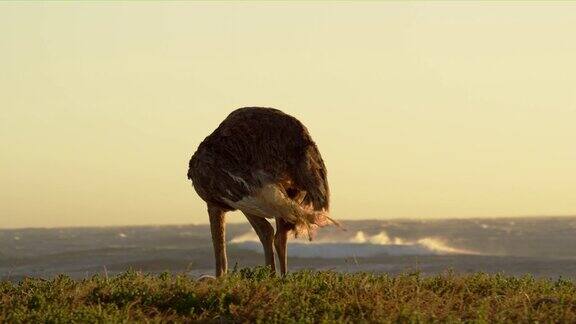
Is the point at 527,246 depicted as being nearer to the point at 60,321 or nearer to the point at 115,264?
the point at 115,264

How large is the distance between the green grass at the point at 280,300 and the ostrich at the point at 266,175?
2.31 ft

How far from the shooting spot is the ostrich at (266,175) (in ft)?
43.5

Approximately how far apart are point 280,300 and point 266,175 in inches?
84.7

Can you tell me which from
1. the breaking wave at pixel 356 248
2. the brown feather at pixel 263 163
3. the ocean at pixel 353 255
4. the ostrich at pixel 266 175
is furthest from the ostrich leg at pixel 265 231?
the breaking wave at pixel 356 248

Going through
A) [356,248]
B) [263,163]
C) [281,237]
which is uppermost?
[263,163]

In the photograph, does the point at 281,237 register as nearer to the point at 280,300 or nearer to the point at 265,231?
the point at 265,231

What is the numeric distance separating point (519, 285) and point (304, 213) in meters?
2.81

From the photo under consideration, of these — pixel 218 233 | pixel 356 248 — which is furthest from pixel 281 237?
pixel 356 248

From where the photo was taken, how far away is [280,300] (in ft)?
38.1

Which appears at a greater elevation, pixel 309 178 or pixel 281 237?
pixel 309 178

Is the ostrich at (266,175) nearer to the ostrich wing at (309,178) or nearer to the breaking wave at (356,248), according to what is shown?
the ostrich wing at (309,178)

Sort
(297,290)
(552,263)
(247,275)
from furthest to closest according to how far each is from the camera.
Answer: (552,263), (247,275), (297,290)

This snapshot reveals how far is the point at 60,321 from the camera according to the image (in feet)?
35.9

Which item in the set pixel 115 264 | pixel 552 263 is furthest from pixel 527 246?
pixel 115 264
